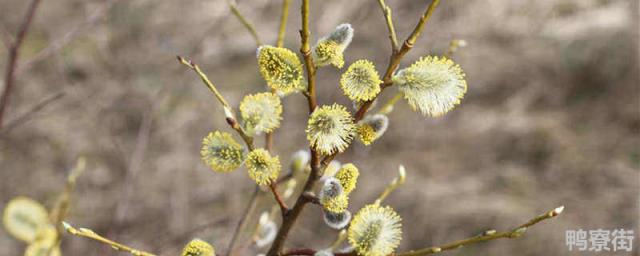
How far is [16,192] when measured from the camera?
254 cm

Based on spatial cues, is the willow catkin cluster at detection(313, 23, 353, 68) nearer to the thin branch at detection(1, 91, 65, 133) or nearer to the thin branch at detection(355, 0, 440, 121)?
the thin branch at detection(355, 0, 440, 121)

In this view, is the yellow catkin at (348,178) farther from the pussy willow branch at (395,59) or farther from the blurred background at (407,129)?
the blurred background at (407,129)

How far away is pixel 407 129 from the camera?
2.57 metres

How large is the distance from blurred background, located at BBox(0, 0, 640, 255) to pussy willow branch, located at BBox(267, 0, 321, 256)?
1.29m

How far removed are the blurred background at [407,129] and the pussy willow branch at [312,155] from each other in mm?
1293

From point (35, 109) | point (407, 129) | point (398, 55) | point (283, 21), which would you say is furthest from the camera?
point (407, 129)

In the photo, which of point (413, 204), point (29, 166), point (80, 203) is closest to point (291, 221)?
point (413, 204)

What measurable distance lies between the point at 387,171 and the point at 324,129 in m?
1.92

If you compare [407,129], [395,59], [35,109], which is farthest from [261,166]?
[407,129]

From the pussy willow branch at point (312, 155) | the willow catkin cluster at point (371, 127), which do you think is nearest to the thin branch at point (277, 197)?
the pussy willow branch at point (312, 155)

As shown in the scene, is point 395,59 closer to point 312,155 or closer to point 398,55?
point 398,55

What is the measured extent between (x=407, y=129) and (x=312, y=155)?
1993 millimetres

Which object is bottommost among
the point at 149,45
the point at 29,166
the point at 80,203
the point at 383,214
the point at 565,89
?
the point at 383,214

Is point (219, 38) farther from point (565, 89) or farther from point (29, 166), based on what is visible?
point (565, 89)
